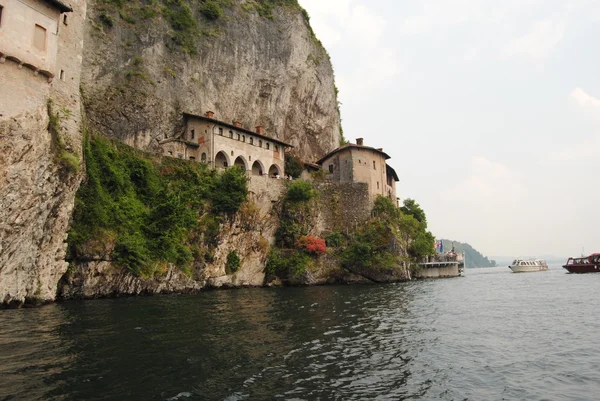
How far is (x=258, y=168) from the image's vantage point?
173 ft

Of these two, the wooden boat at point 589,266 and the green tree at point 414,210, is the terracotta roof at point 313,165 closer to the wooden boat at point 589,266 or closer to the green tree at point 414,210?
the green tree at point 414,210

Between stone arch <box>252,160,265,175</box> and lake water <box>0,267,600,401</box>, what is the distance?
31278 millimetres

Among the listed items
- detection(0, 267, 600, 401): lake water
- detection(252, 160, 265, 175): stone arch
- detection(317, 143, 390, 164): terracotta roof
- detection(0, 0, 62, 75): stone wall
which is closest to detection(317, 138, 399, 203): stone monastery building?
detection(317, 143, 390, 164): terracotta roof

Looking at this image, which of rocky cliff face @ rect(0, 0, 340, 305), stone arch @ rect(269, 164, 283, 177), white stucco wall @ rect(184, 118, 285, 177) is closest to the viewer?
rocky cliff face @ rect(0, 0, 340, 305)

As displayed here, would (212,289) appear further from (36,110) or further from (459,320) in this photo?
(459,320)

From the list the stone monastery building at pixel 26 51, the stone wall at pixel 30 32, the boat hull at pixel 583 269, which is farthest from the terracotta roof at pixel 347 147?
the boat hull at pixel 583 269

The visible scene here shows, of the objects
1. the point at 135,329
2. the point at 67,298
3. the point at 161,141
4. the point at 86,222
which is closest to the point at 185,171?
the point at 161,141

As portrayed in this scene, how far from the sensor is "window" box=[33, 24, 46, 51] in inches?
885

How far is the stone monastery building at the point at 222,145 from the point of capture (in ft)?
147

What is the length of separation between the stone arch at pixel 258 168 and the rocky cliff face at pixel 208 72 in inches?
228

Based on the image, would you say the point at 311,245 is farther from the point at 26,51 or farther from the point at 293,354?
the point at 293,354

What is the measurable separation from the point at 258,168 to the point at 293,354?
4149 centimetres

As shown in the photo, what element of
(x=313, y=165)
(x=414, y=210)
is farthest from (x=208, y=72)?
(x=414, y=210)

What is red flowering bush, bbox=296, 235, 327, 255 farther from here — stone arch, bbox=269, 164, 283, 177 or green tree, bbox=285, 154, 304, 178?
green tree, bbox=285, 154, 304, 178
